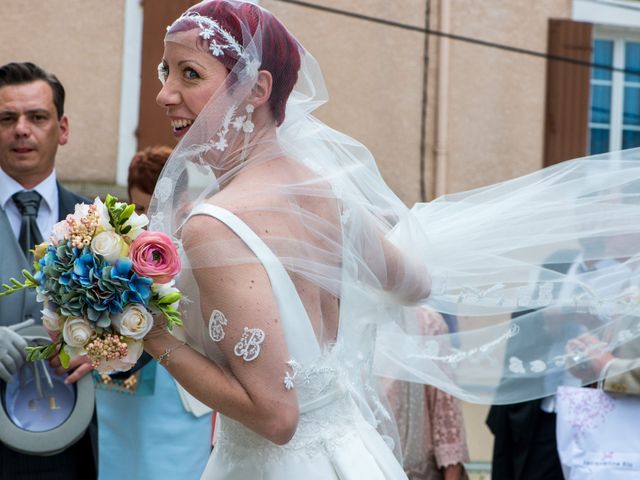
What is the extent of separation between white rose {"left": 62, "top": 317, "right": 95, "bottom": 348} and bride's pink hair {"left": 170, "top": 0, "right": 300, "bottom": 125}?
2.44 feet

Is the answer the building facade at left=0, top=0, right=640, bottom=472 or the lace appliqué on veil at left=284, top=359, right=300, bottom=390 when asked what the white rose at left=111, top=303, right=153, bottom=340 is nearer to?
the lace appliqué on veil at left=284, top=359, right=300, bottom=390

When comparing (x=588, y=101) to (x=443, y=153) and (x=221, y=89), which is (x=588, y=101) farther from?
(x=221, y=89)

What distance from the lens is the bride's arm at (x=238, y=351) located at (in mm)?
3068

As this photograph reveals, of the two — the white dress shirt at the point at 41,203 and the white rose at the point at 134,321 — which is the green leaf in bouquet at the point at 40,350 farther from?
the white dress shirt at the point at 41,203

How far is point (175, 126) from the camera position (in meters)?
3.32

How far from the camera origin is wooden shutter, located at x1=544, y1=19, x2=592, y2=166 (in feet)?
37.9

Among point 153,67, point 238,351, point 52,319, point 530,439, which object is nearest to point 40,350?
point 52,319

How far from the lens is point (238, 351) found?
3.08 meters

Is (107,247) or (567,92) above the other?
(567,92)

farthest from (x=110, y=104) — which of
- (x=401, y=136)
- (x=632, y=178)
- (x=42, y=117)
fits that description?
(x=632, y=178)

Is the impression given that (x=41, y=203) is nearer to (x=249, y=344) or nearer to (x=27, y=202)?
(x=27, y=202)

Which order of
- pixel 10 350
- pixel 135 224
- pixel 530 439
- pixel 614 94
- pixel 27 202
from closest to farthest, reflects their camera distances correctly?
pixel 135 224, pixel 10 350, pixel 27 202, pixel 530 439, pixel 614 94

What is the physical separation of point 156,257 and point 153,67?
25.1ft

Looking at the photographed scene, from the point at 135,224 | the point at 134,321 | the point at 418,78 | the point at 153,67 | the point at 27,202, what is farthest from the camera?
the point at 418,78
